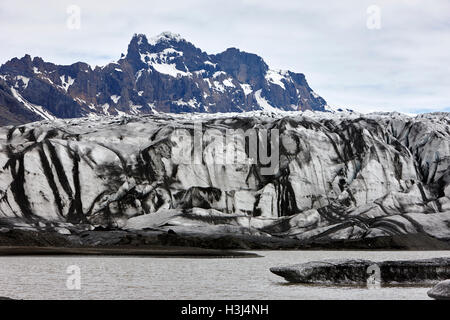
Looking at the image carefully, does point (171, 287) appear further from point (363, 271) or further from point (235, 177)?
point (235, 177)

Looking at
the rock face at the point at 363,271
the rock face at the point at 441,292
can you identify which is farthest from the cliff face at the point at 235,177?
the rock face at the point at 441,292

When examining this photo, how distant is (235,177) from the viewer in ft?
542

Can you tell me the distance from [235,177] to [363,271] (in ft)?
391

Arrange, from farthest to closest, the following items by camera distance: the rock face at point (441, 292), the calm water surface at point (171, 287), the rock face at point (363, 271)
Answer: the rock face at point (363, 271) → the calm water surface at point (171, 287) → the rock face at point (441, 292)

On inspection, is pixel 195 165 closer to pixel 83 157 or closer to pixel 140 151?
pixel 140 151

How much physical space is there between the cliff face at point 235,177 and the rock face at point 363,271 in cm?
8493

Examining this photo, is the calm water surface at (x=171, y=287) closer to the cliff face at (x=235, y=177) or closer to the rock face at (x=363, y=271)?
the rock face at (x=363, y=271)

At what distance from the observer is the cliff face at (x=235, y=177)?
141125 millimetres

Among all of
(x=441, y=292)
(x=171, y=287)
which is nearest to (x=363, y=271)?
(x=441, y=292)

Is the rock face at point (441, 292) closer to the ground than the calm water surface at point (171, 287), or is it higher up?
higher up
